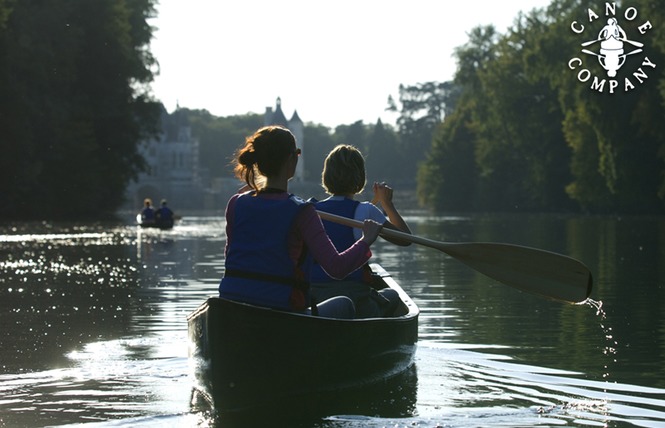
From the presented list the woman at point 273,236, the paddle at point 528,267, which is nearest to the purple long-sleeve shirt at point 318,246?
the woman at point 273,236

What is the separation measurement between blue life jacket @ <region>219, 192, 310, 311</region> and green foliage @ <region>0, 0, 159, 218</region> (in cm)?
3886

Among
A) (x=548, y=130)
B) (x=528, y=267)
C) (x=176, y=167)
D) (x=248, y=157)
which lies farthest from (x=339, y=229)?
(x=176, y=167)

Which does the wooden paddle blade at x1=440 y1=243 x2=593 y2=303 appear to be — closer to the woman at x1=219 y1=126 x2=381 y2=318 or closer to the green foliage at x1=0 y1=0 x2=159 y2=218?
the woman at x1=219 y1=126 x2=381 y2=318

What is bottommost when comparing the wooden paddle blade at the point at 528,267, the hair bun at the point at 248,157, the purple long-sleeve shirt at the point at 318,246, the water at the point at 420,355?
the water at the point at 420,355

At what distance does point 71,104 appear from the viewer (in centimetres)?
5594

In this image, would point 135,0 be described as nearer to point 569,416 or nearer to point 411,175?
point 569,416

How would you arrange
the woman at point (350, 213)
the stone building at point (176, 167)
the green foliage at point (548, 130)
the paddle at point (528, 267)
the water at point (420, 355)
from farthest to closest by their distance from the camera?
the stone building at point (176, 167) → the green foliage at point (548, 130) → the paddle at point (528, 267) → the woman at point (350, 213) → the water at point (420, 355)

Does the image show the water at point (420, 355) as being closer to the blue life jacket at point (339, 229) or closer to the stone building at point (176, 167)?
the blue life jacket at point (339, 229)

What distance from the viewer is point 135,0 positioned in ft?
212

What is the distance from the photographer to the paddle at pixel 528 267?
363 inches

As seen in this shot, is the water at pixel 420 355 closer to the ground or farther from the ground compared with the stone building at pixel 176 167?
closer to the ground

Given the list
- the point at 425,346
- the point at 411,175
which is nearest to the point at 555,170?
the point at 425,346

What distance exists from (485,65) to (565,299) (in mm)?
71515

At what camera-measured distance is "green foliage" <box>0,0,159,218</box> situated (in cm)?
4869
